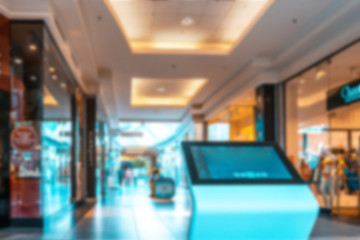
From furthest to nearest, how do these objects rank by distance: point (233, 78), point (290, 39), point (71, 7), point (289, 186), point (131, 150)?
1. point (131, 150)
2. point (233, 78)
3. point (290, 39)
4. point (71, 7)
5. point (289, 186)

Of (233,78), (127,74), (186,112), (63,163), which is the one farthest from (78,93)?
(186,112)

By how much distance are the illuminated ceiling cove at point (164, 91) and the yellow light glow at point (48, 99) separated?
7369mm

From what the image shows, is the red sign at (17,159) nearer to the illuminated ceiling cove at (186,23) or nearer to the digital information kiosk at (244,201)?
the illuminated ceiling cove at (186,23)

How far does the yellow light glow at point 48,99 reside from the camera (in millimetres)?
8394

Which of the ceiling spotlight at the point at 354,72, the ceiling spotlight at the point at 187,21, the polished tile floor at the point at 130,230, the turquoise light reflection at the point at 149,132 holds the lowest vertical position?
the polished tile floor at the point at 130,230

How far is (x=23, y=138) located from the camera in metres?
7.94

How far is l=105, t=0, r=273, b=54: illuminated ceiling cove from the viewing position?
9.42m

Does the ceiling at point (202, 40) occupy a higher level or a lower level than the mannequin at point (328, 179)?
higher

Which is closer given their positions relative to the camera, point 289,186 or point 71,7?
point 289,186

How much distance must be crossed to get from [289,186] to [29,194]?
6290 mm

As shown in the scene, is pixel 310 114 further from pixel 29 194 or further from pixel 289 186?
pixel 289 186

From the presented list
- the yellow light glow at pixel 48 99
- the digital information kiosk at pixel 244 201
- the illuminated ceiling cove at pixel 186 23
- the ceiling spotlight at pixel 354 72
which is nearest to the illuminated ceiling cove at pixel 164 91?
the illuminated ceiling cove at pixel 186 23

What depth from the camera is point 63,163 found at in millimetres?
10641

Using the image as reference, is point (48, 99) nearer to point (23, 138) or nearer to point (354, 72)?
point (23, 138)
